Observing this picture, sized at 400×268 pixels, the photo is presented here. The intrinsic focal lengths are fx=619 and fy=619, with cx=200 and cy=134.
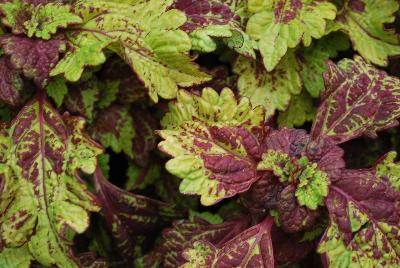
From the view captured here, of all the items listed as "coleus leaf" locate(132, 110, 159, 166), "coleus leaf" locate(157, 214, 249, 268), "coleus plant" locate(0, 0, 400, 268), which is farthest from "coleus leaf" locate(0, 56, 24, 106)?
"coleus leaf" locate(157, 214, 249, 268)

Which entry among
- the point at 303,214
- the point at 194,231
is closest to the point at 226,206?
the point at 194,231

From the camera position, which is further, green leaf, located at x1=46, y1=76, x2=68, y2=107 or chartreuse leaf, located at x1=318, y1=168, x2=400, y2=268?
green leaf, located at x1=46, y1=76, x2=68, y2=107

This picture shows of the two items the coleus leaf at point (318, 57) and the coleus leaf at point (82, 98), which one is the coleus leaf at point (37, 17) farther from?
the coleus leaf at point (318, 57)

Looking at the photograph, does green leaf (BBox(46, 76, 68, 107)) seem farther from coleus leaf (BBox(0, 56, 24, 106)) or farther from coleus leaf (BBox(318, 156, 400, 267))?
coleus leaf (BBox(318, 156, 400, 267))

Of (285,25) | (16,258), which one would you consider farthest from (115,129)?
(285,25)

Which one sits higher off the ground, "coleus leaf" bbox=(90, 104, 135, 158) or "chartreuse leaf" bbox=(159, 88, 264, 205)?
"chartreuse leaf" bbox=(159, 88, 264, 205)

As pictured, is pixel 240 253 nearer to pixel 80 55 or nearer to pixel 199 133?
pixel 199 133

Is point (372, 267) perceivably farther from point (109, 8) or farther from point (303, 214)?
point (109, 8)
